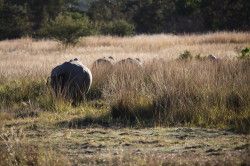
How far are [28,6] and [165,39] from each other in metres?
28.1

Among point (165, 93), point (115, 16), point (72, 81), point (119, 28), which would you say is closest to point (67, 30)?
point (119, 28)

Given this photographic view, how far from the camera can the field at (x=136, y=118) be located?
6.66m

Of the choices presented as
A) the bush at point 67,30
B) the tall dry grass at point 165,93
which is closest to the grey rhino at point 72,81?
the tall dry grass at point 165,93

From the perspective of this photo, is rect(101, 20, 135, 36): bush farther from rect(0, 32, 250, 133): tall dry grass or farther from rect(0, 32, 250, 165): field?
rect(0, 32, 250, 165): field

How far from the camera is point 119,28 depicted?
45344 mm

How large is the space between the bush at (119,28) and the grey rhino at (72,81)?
3272 centimetres

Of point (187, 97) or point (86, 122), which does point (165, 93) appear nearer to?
point (187, 97)

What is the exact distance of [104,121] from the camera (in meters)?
9.47

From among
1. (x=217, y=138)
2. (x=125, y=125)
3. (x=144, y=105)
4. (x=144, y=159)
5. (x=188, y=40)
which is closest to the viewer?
(x=144, y=159)

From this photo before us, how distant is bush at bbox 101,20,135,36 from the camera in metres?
45.0

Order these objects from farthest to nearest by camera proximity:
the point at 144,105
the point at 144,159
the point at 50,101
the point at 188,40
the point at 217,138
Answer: the point at 188,40
the point at 50,101
the point at 144,105
the point at 217,138
the point at 144,159

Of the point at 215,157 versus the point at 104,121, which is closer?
the point at 215,157

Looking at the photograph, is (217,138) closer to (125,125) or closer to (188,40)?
(125,125)

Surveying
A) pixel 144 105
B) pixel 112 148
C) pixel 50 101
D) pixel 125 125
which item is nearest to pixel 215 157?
pixel 112 148
